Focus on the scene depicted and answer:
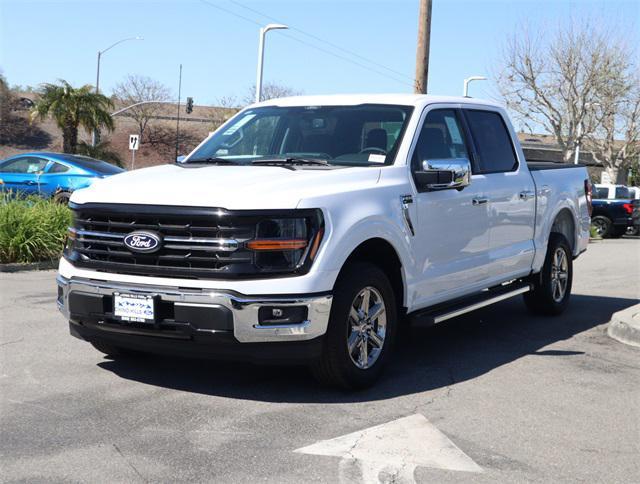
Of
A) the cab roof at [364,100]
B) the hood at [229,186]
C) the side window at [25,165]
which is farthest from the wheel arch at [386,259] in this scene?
the side window at [25,165]

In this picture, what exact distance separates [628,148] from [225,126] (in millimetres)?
48578

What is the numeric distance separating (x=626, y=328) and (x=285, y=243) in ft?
13.5

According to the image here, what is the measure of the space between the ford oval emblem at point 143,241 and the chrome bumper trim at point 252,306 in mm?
229

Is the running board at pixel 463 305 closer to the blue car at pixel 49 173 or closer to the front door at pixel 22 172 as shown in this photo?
the blue car at pixel 49 173

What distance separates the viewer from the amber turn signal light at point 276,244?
16.7 feet

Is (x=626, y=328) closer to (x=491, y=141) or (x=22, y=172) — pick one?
(x=491, y=141)

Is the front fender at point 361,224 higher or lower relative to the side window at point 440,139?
lower

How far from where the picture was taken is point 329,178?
5.62 meters

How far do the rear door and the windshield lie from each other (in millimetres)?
1168

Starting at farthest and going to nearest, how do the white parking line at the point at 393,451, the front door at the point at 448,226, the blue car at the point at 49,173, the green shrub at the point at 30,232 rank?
the blue car at the point at 49,173 → the green shrub at the point at 30,232 → the front door at the point at 448,226 → the white parking line at the point at 393,451

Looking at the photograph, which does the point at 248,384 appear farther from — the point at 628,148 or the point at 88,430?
the point at 628,148

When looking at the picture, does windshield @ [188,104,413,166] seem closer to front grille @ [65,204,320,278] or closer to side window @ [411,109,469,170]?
side window @ [411,109,469,170]

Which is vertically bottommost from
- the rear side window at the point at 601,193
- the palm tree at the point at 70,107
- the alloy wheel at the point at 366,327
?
the alloy wheel at the point at 366,327

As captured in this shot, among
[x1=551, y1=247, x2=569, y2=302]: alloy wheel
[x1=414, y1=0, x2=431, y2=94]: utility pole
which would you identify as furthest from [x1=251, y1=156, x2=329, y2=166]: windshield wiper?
[x1=414, y1=0, x2=431, y2=94]: utility pole
